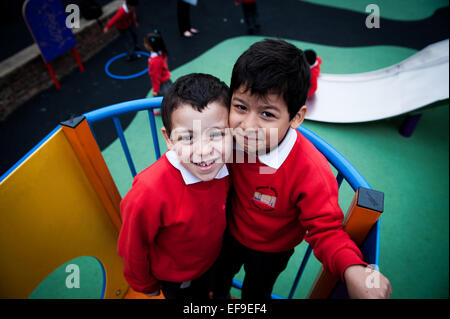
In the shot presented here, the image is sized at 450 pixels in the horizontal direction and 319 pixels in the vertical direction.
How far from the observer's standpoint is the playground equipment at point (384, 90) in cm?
256

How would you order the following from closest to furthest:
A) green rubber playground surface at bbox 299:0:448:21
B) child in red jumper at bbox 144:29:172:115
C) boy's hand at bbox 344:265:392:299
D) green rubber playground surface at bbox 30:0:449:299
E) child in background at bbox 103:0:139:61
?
boy's hand at bbox 344:265:392:299
green rubber playground surface at bbox 30:0:449:299
child in red jumper at bbox 144:29:172:115
child in background at bbox 103:0:139:61
green rubber playground surface at bbox 299:0:448:21

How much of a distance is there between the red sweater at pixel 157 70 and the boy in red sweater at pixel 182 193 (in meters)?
1.98

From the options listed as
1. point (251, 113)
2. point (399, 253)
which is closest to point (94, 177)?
point (251, 113)

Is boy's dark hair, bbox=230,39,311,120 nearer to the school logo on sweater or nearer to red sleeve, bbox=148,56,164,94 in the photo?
the school logo on sweater

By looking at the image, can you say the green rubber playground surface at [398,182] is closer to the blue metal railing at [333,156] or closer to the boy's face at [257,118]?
the blue metal railing at [333,156]

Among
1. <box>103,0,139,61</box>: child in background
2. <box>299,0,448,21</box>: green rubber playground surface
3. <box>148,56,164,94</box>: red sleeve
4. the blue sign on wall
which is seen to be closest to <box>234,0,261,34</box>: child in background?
<box>103,0,139,61</box>: child in background

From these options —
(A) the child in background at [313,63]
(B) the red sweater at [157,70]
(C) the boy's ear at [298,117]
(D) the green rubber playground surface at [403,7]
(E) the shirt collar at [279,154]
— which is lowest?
(D) the green rubber playground surface at [403,7]

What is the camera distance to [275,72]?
2.05 feet

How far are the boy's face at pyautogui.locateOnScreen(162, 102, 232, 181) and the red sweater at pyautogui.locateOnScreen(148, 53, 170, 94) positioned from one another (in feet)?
6.73

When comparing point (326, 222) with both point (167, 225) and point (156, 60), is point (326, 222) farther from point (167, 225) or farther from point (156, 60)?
point (156, 60)

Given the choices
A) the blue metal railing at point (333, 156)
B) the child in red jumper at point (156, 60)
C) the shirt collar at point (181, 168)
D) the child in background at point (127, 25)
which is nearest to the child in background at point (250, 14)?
the child in background at point (127, 25)

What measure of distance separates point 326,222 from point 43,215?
0.88 meters

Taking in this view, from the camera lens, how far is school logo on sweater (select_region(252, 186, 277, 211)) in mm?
815

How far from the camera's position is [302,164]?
0.77 metres
